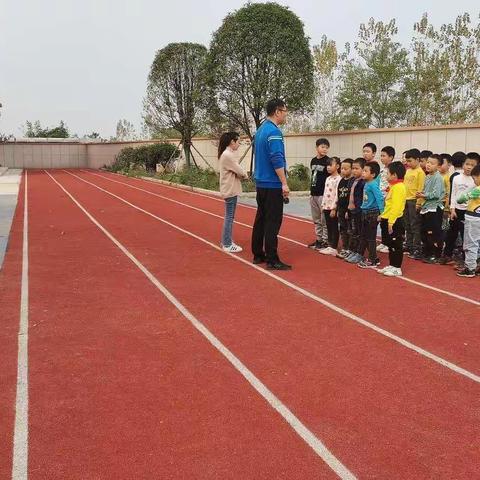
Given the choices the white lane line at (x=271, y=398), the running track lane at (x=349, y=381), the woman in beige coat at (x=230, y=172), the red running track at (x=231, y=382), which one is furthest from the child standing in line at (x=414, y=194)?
the white lane line at (x=271, y=398)

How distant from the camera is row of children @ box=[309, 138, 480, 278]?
255 inches

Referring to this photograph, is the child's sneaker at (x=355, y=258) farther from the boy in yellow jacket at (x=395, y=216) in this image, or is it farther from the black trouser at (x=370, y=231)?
the boy in yellow jacket at (x=395, y=216)

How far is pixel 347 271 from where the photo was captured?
6.76 metres

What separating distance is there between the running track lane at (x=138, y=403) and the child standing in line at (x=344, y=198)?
3050 millimetres

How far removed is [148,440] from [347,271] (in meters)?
4.27

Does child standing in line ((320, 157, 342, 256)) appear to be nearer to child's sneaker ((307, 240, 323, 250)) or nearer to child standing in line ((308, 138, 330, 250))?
child standing in line ((308, 138, 330, 250))

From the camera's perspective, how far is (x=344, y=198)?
7484mm

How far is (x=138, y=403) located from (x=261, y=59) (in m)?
15.1

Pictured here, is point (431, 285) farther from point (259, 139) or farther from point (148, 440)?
point (148, 440)

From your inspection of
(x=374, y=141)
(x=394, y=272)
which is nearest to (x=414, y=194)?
(x=394, y=272)

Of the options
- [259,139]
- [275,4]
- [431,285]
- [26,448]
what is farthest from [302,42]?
[26,448]

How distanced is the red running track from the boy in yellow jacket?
337 mm

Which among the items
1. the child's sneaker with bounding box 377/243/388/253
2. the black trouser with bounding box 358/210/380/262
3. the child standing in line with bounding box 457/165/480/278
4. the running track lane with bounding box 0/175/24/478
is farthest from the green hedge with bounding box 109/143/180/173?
the child standing in line with bounding box 457/165/480/278

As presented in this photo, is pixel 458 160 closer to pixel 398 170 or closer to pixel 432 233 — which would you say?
pixel 432 233
